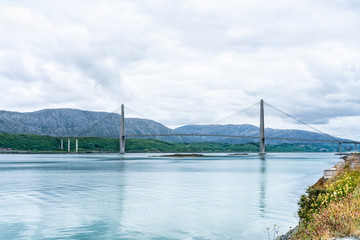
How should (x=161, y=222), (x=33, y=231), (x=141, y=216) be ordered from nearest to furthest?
(x=33, y=231), (x=161, y=222), (x=141, y=216)

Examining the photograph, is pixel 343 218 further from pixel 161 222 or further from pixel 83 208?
pixel 83 208

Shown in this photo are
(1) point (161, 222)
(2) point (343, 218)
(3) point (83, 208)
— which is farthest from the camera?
(3) point (83, 208)

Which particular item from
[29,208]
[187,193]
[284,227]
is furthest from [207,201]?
[29,208]

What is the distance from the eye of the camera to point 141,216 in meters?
18.2

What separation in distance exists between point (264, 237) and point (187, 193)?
14354 millimetres

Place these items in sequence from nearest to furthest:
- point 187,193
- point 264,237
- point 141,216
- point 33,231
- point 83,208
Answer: point 264,237 < point 33,231 < point 141,216 < point 83,208 < point 187,193

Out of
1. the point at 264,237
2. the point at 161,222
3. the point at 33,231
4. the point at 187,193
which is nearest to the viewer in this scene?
the point at 264,237

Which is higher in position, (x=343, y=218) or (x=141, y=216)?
(x=343, y=218)

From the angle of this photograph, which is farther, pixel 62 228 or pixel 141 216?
pixel 141 216

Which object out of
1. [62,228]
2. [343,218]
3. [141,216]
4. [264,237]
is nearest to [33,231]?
[62,228]

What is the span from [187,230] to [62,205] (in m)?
10.1

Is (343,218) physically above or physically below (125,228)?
above

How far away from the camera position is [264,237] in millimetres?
14164

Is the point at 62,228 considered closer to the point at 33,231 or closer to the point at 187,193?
the point at 33,231
